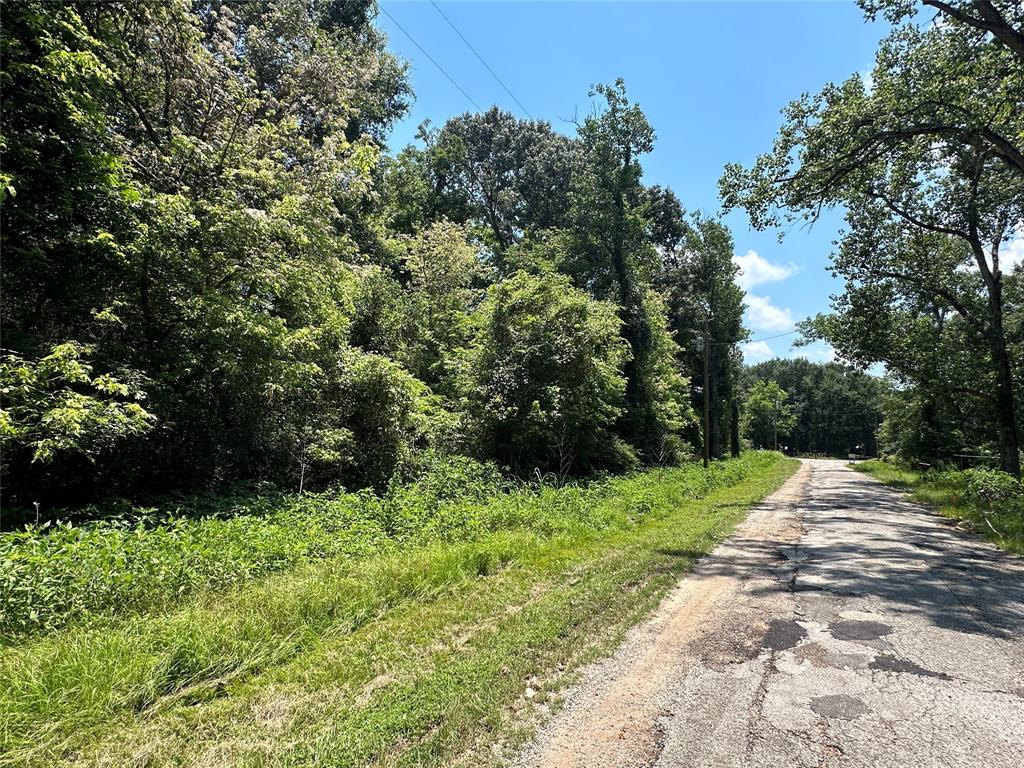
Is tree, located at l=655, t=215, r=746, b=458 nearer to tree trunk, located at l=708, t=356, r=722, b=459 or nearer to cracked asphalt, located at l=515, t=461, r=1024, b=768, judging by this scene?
tree trunk, located at l=708, t=356, r=722, b=459

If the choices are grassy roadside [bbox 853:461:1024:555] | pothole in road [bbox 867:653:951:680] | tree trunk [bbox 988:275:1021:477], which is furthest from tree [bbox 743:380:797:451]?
pothole in road [bbox 867:653:951:680]

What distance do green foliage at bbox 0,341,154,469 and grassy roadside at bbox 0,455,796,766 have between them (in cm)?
279

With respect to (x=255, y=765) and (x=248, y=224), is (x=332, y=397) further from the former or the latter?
(x=255, y=765)

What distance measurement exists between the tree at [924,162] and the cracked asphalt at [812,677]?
9917 millimetres

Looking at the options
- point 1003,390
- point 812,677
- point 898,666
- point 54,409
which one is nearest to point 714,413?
point 1003,390

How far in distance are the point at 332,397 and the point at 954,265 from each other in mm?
24277

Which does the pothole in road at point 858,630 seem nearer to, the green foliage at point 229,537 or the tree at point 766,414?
the green foliage at point 229,537

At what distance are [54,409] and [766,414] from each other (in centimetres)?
8120

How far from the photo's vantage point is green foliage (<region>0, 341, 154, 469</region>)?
18.6 feet

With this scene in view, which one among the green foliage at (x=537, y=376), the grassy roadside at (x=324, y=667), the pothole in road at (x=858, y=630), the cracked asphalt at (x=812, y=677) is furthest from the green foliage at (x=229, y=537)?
the pothole in road at (x=858, y=630)

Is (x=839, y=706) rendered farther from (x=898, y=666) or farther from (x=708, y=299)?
(x=708, y=299)

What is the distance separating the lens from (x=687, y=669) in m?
3.99

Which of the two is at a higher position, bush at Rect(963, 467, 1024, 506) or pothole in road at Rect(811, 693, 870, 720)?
bush at Rect(963, 467, 1024, 506)

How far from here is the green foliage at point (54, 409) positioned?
5668 mm
